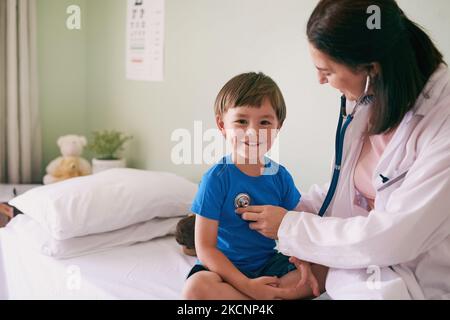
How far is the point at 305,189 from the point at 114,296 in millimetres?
917

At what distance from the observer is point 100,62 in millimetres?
2957

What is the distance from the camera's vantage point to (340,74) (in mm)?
1084

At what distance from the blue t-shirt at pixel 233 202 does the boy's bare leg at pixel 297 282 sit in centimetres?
11

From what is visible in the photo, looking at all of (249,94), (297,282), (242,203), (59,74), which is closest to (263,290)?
(297,282)

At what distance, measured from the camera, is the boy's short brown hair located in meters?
1.19

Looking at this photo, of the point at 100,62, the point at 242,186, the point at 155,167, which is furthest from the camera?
the point at 100,62

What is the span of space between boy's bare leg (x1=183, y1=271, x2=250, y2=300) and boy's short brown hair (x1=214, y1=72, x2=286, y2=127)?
427 mm

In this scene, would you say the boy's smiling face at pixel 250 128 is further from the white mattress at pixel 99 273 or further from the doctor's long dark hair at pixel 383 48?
the white mattress at pixel 99 273

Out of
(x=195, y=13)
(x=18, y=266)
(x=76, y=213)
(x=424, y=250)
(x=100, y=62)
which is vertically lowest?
(x=18, y=266)

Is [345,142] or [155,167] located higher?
[345,142]

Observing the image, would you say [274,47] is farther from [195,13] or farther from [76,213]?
[76,213]

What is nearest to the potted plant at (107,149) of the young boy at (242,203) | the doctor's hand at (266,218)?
the young boy at (242,203)
